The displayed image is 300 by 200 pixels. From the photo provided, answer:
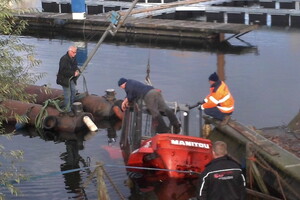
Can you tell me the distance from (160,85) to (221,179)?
16100mm

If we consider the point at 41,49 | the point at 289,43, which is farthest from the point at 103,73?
the point at 289,43

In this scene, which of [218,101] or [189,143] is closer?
[189,143]

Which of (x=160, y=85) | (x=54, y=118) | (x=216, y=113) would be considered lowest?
(x=54, y=118)

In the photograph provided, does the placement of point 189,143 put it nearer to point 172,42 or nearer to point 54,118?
point 54,118

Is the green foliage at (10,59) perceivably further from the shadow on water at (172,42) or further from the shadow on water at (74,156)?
the shadow on water at (172,42)

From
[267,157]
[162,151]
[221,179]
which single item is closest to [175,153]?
[162,151]

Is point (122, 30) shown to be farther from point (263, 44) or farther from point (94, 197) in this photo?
point (94, 197)

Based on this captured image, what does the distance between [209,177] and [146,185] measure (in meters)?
5.26

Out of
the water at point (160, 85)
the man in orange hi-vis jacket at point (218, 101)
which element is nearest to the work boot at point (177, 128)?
the man in orange hi-vis jacket at point (218, 101)

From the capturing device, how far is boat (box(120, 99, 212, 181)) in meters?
12.4

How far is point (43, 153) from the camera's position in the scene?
1616 centimetres

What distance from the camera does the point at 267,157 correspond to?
39.9 feet

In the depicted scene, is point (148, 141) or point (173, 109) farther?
point (173, 109)

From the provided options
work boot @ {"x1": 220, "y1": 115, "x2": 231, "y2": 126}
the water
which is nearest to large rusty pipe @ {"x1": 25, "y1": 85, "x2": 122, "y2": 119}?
the water
